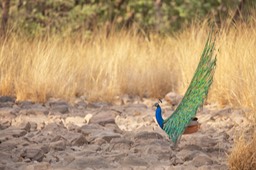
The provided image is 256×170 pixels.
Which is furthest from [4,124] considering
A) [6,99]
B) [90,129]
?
[6,99]

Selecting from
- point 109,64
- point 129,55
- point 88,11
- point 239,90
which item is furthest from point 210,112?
point 88,11

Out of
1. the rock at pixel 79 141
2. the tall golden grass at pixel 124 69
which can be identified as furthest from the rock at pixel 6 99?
the rock at pixel 79 141

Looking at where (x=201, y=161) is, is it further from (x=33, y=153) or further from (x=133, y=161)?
(x=33, y=153)

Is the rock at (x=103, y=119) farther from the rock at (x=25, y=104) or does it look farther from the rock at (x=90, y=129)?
the rock at (x=25, y=104)

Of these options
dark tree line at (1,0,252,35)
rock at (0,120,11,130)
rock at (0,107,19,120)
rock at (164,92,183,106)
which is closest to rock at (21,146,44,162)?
rock at (0,120,11,130)

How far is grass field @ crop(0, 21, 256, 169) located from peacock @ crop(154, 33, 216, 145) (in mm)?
1355

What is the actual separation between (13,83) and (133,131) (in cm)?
271

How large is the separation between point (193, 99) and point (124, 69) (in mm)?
4415

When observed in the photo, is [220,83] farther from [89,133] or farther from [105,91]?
[89,133]

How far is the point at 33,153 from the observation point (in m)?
5.09

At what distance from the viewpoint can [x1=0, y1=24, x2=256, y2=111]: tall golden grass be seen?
759 centimetres

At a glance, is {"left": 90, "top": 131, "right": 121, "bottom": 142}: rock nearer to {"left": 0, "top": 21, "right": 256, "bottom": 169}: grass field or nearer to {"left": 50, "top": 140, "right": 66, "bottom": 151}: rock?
{"left": 50, "top": 140, "right": 66, "bottom": 151}: rock

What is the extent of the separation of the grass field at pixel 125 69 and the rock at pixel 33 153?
234 cm

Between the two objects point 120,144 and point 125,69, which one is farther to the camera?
point 125,69
